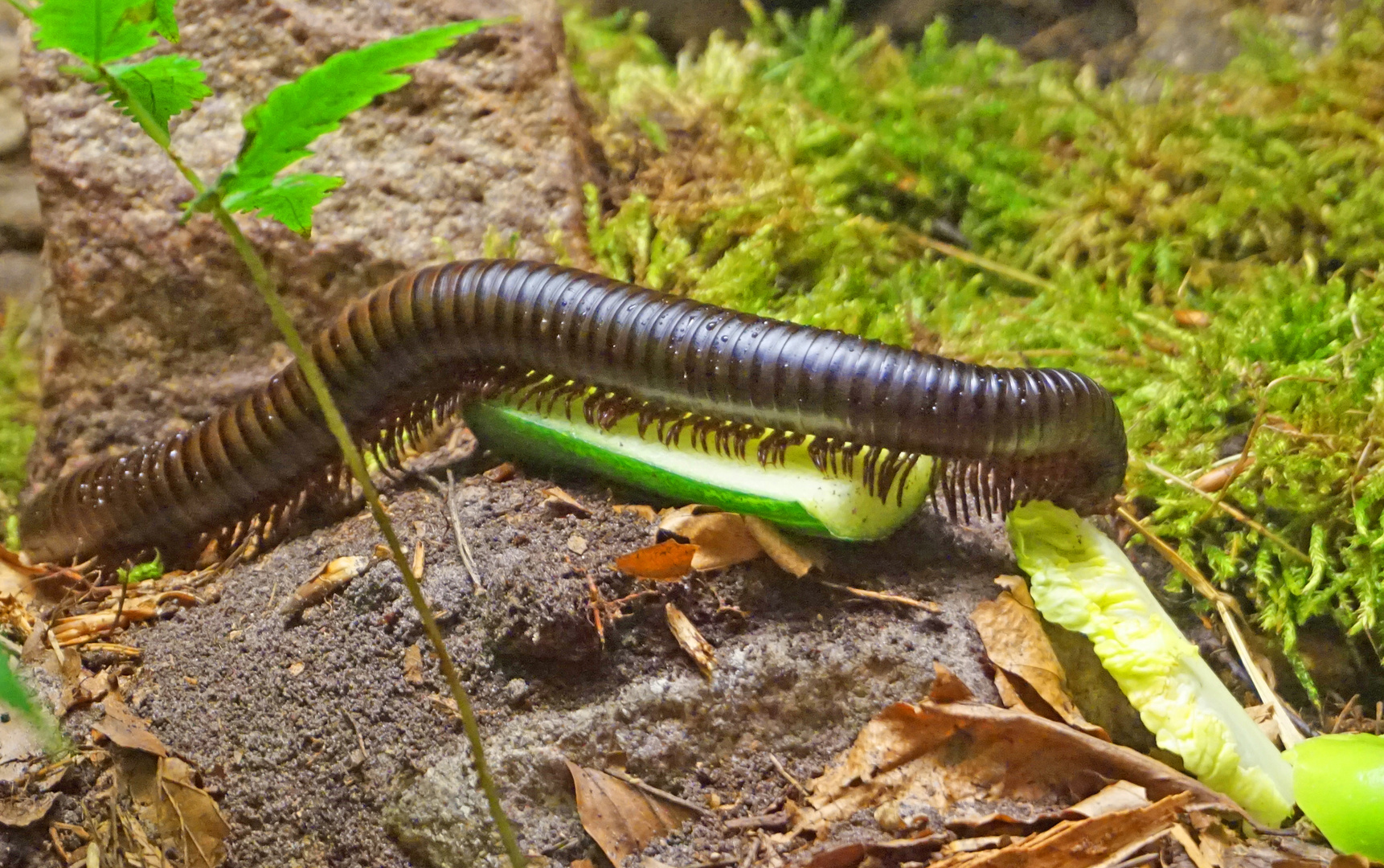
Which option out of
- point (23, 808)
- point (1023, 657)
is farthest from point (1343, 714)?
point (23, 808)

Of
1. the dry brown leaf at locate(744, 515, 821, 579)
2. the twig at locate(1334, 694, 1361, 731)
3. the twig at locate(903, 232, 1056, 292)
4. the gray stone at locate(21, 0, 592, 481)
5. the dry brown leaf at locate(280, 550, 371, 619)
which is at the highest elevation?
the gray stone at locate(21, 0, 592, 481)

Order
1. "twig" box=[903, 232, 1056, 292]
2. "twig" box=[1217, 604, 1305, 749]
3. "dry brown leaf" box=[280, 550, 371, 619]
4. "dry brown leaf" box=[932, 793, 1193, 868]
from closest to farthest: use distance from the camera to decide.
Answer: "dry brown leaf" box=[932, 793, 1193, 868]
"twig" box=[1217, 604, 1305, 749]
"dry brown leaf" box=[280, 550, 371, 619]
"twig" box=[903, 232, 1056, 292]

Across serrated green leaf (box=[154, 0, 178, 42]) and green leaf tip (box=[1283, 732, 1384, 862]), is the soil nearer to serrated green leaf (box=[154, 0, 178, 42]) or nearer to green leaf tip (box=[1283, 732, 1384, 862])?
green leaf tip (box=[1283, 732, 1384, 862])

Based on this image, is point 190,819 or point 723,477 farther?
point 723,477

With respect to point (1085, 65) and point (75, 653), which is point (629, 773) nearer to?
point (75, 653)

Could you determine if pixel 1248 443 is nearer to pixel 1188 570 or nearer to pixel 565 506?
pixel 1188 570

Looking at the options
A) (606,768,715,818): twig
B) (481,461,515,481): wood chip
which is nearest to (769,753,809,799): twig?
(606,768,715,818): twig
